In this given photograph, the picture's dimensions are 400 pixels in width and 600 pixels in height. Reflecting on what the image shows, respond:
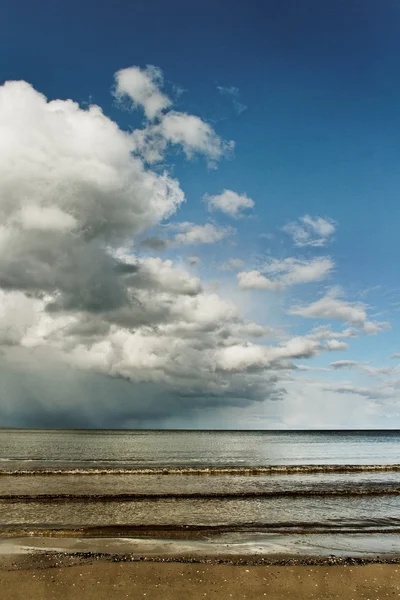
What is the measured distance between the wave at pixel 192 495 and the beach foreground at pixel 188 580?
18.0 metres

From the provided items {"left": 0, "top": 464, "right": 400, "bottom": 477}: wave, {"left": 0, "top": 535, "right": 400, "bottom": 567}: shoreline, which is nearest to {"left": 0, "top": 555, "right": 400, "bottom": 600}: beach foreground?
{"left": 0, "top": 535, "right": 400, "bottom": 567}: shoreline

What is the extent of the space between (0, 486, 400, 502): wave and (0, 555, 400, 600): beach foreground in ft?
59.0

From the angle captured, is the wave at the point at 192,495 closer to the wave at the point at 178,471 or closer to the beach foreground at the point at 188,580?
the wave at the point at 178,471

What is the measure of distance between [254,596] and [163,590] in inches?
111

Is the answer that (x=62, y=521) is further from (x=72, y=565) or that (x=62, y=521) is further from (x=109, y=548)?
(x=72, y=565)

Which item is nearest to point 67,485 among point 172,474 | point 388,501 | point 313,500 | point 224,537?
point 172,474

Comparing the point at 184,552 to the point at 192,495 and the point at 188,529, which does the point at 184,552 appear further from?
the point at 192,495

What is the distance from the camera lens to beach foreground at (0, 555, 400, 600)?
13.8 m

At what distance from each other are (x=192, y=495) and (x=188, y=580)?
21834 millimetres

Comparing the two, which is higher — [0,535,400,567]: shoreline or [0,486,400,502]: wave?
[0,535,400,567]: shoreline

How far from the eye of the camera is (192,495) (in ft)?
117

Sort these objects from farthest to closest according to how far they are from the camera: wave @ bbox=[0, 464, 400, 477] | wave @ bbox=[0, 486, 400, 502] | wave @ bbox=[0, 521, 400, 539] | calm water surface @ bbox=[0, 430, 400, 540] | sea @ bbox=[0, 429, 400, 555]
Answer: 1. wave @ bbox=[0, 464, 400, 477]
2. wave @ bbox=[0, 486, 400, 502]
3. calm water surface @ bbox=[0, 430, 400, 540]
4. wave @ bbox=[0, 521, 400, 539]
5. sea @ bbox=[0, 429, 400, 555]

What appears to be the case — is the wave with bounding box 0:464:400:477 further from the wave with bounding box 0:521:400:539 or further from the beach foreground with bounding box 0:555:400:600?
the beach foreground with bounding box 0:555:400:600

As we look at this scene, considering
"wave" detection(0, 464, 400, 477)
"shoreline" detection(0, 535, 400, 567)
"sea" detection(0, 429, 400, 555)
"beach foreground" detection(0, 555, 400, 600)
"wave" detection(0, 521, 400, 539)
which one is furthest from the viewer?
"wave" detection(0, 464, 400, 477)
